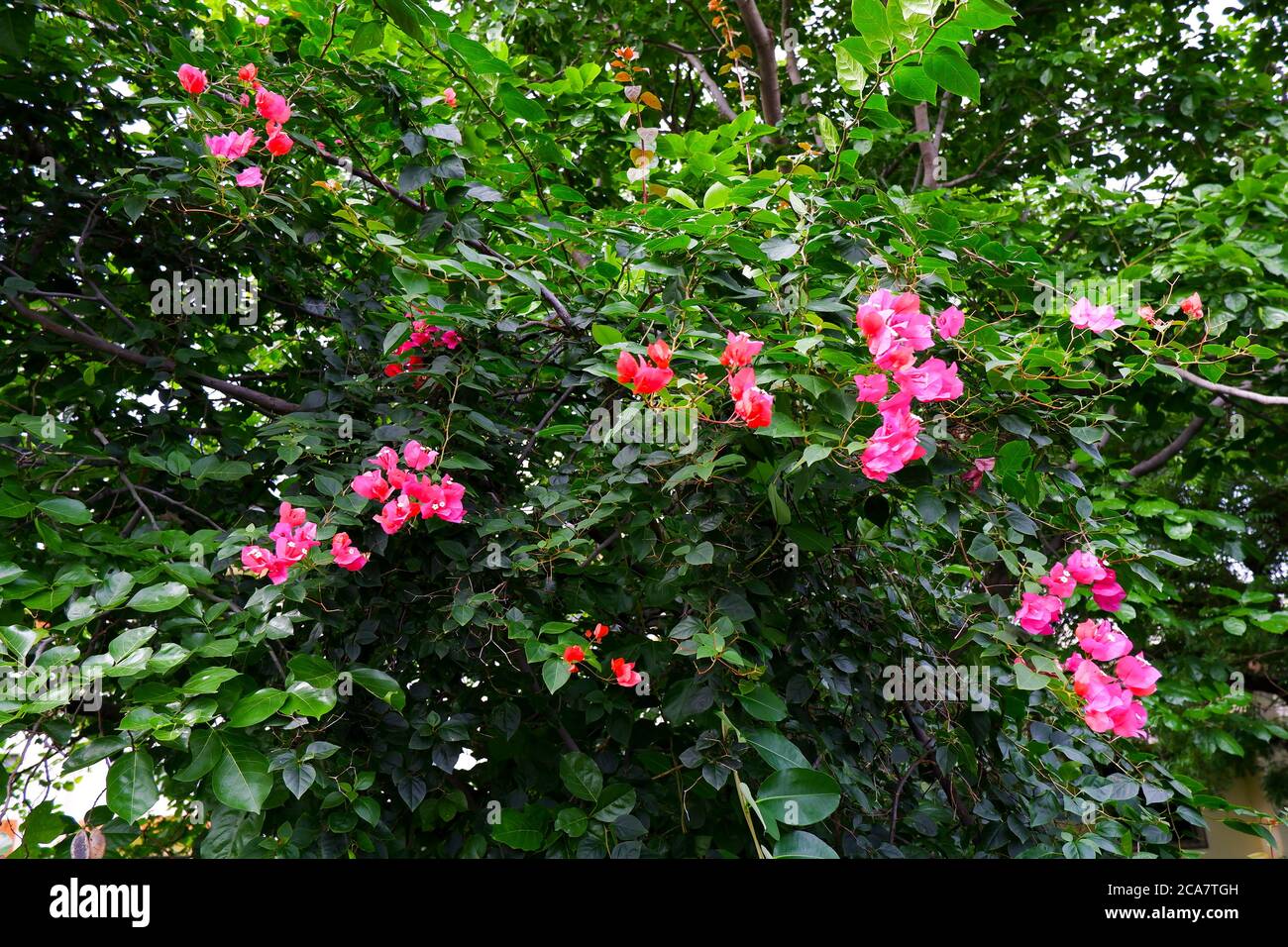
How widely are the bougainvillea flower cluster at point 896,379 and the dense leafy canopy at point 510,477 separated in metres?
0.06

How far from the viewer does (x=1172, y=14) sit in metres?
3.91

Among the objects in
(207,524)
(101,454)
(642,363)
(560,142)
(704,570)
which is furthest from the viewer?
(560,142)

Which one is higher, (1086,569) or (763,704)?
(1086,569)

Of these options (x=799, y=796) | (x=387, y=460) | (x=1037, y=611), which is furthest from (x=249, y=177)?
(x=1037, y=611)

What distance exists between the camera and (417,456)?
61.1 inches

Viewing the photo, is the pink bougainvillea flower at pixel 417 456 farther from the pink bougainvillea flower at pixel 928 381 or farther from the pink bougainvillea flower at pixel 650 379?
the pink bougainvillea flower at pixel 928 381

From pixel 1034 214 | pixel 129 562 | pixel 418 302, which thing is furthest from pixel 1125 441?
pixel 129 562

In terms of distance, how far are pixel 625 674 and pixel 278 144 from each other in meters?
1.28

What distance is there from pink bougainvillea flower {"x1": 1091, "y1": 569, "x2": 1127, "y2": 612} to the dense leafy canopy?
0.32ft

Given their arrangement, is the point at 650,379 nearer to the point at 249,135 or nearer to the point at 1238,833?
the point at 249,135

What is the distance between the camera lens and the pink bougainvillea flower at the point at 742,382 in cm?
126

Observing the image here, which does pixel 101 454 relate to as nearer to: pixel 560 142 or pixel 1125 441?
pixel 560 142

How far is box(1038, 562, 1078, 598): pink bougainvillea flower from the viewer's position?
162cm

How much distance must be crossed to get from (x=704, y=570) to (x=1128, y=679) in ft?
2.61
